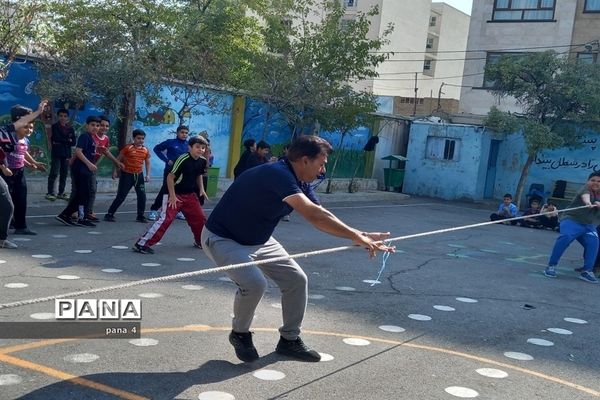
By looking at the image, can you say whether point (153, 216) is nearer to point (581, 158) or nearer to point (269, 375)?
point (269, 375)

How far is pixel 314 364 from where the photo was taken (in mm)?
4895

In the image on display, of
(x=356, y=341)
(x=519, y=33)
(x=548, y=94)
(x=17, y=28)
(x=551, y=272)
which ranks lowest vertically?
(x=356, y=341)

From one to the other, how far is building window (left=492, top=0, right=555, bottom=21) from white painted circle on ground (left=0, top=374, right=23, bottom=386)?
2790 cm

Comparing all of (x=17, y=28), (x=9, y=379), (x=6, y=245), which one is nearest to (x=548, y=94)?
(x=17, y=28)

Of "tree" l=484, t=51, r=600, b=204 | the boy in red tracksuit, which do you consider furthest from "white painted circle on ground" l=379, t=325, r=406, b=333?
"tree" l=484, t=51, r=600, b=204

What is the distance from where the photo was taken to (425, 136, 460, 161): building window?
24.3m

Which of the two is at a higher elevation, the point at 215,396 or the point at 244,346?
the point at 244,346

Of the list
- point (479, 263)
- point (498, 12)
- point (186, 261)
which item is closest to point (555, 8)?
point (498, 12)

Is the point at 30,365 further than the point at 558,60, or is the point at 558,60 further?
the point at 558,60

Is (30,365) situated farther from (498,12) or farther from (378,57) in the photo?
(498,12)

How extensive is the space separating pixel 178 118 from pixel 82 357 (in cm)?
1282

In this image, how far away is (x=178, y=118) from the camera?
669 inches

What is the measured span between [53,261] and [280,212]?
405 cm

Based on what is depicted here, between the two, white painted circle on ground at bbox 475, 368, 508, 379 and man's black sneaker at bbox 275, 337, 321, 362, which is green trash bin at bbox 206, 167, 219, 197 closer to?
man's black sneaker at bbox 275, 337, 321, 362
